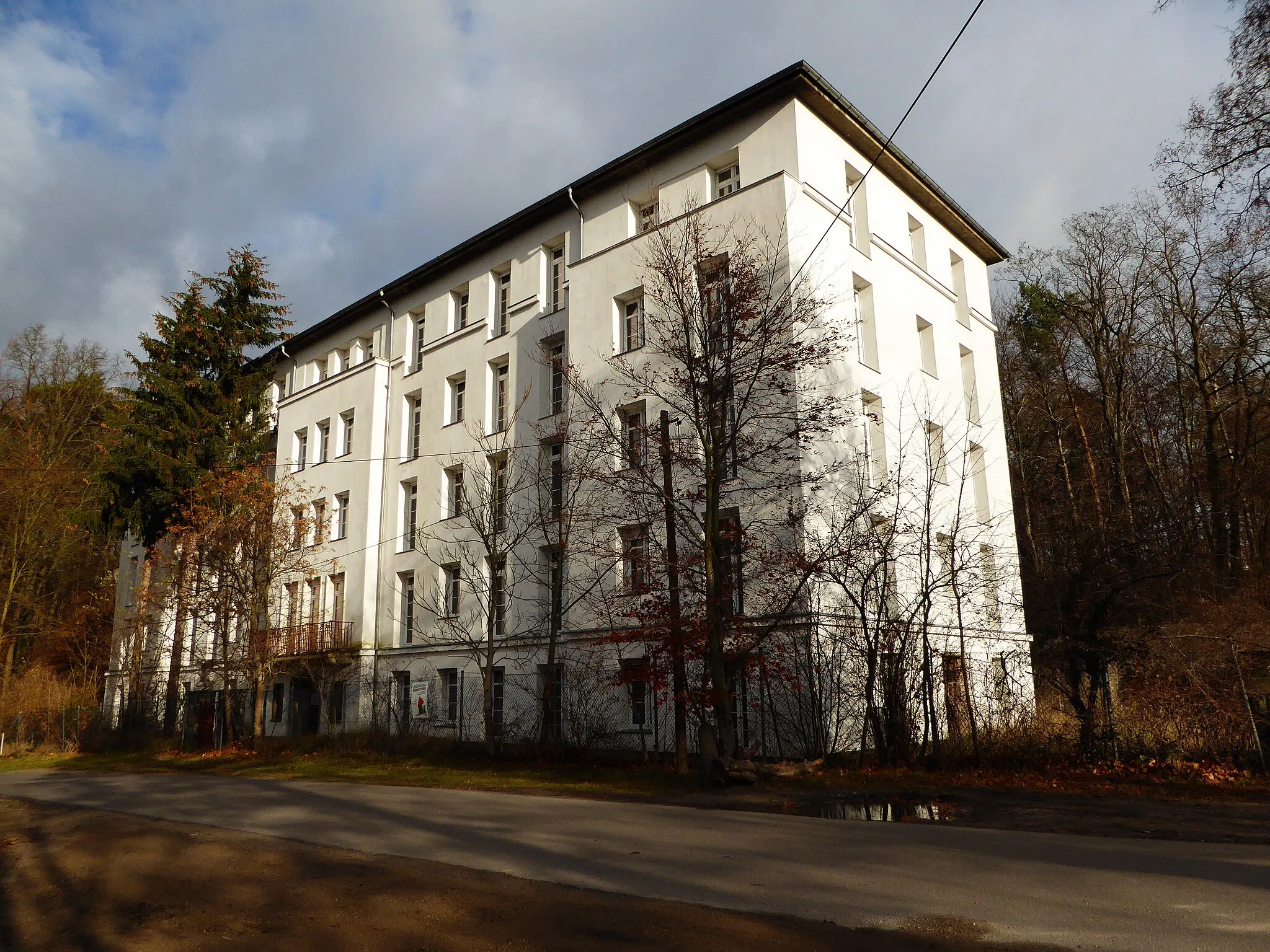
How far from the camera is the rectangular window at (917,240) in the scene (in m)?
26.8

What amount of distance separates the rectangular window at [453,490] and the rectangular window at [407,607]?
9.64 ft

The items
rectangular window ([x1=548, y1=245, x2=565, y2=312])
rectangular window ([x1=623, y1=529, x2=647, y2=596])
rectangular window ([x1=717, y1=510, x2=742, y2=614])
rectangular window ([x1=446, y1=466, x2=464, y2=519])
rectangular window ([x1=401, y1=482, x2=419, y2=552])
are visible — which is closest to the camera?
rectangular window ([x1=717, y1=510, x2=742, y2=614])

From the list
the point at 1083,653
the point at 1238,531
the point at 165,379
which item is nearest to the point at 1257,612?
the point at 1083,653

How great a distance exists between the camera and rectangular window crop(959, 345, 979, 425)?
27359 mm

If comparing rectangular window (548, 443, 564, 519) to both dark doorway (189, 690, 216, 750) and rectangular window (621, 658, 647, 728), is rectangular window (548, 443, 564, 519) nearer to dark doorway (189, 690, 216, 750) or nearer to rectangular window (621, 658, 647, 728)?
rectangular window (621, 658, 647, 728)

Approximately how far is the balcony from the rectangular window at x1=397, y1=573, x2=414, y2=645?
1.71 metres

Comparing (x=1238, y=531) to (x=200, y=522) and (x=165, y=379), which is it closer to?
(x=200, y=522)

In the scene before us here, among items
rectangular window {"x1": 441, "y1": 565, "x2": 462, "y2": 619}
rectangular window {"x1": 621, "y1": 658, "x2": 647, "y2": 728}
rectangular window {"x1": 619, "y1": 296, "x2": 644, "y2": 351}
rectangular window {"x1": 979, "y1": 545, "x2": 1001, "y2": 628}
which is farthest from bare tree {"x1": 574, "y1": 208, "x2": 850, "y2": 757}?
rectangular window {"x1": 441, "y1": 565, "x2": 462, "y2": 619}

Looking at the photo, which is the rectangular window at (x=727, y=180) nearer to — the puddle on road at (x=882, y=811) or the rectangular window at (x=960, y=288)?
the rectangular window at (x=960, y=288)

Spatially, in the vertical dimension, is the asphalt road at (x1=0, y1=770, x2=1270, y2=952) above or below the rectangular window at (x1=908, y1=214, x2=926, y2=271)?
below

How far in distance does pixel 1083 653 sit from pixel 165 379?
102 feet

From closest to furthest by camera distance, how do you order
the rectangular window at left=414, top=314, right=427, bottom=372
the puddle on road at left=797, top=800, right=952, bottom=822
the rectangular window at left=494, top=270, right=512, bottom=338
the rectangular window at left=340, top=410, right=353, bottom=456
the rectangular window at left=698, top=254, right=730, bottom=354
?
1. the puddle on road at left=797, top=800, right=952, bottom=822
2. the rectangular window at left=698, top=254, right=730, bottom=354
3. the rectangular window at left=494, top=270, right=512, bottom=338
4. the rectangular window at left=414, top=314, right=427, bottom=372
5. the rectangular window at left=340, top=410, right=353, bottom=456

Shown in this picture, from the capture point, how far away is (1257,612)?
14797 mm

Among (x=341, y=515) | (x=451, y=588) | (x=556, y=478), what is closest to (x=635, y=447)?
(x=556, y=478)
